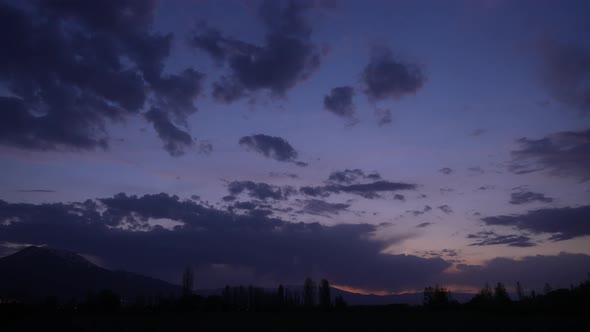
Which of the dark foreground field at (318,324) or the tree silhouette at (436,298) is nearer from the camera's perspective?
the dark foreground field at (318,324)

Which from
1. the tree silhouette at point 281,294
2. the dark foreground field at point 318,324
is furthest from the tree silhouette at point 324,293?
the dark foreground field at point 318,324

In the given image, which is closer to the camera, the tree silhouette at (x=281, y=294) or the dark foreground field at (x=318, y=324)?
the dark foreground field at (x=318, y=324)

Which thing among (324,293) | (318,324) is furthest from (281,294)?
(318,324)

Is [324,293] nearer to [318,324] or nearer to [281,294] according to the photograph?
[281,294]

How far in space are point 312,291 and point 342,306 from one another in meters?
40.8

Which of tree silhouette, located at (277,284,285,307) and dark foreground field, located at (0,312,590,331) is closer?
dark foreground field, located at (0,312,590,331)

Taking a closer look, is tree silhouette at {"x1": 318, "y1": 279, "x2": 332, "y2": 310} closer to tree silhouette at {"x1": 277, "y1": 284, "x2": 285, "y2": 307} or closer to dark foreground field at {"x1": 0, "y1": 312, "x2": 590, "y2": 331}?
tree silhouette at {"x1": 277, "y1": 284, "x2": 285, "y2": 307}

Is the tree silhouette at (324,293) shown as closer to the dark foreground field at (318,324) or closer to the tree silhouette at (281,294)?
the tree silhouette at (281,294)

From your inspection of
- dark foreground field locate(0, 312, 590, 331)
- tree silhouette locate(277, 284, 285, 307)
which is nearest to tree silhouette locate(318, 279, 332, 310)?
tree silhouette locate(277, 284, 285, 307)

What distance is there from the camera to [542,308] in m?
76.2

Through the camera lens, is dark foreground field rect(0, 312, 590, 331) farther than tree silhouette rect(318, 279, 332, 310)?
No

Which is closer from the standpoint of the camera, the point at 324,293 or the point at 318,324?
the point at 318,324

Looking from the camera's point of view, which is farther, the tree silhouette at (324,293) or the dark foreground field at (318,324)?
the tree silhouette at (324,293)

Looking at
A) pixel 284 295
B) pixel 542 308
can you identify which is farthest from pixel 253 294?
pixel 542 308
